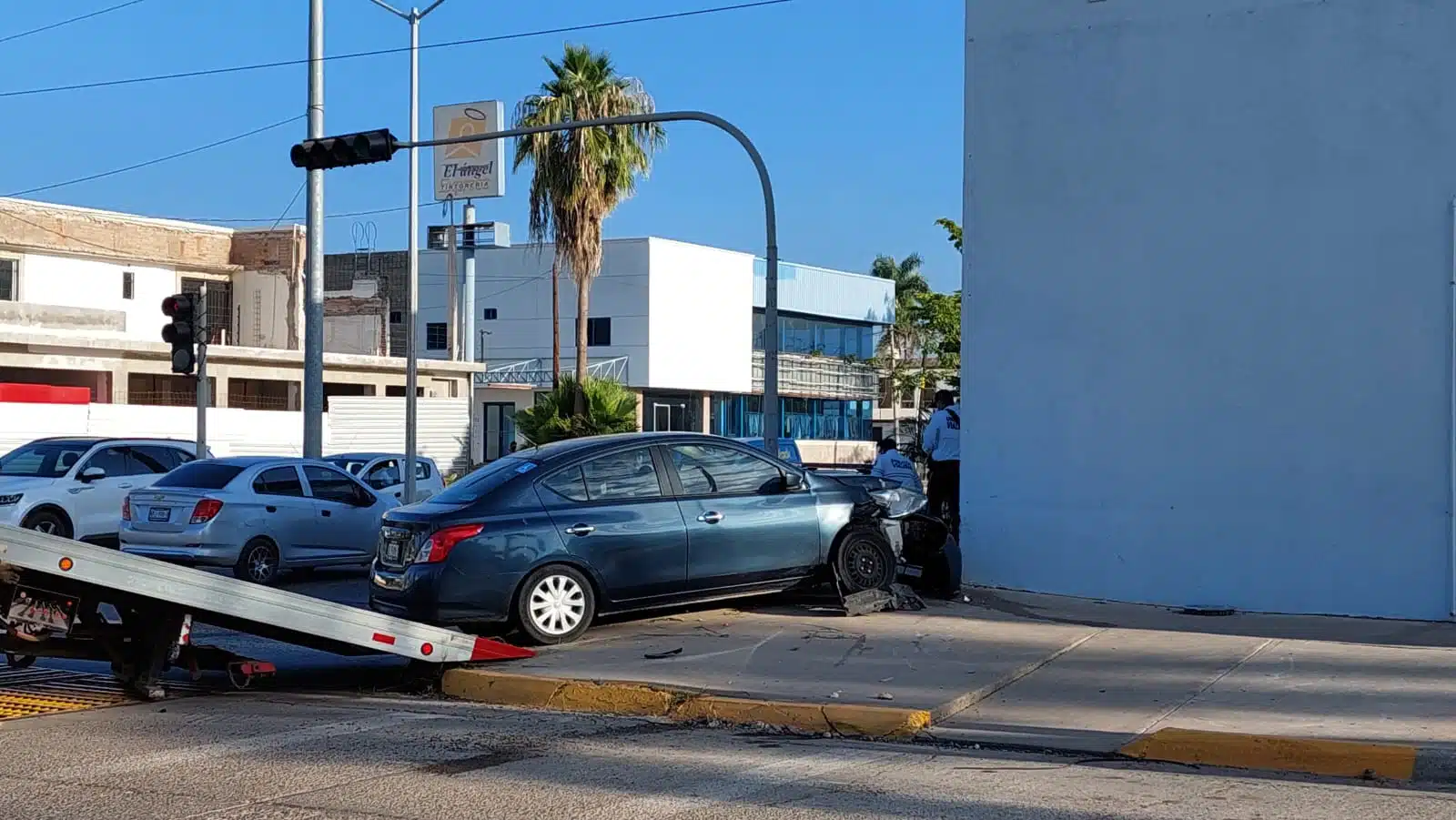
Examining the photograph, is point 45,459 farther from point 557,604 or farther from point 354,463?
point 557,604

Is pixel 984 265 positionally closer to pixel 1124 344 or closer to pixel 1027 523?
pixel 1124 344

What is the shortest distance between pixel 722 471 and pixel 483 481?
1.97 meters

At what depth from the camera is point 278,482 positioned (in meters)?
18.2

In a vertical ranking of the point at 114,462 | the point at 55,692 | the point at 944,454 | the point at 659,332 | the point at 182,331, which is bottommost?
the point at 55,692

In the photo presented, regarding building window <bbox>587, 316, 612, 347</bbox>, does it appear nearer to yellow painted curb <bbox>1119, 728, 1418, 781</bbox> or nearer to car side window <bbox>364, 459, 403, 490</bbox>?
car side window <bbox>364, 459, 403, 490</bbox>

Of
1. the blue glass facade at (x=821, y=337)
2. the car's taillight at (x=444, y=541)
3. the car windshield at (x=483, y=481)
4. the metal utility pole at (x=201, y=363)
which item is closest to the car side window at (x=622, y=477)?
the car windshield at (x=483, y=481)

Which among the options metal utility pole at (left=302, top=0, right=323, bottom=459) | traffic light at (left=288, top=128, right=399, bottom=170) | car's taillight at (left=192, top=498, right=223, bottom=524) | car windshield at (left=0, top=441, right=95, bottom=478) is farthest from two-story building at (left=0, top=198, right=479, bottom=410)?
car's taillight at (left=192, top=498, right=223, bottom=524)

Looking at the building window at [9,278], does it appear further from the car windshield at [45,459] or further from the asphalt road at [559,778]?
the asphalt road at [559,778]

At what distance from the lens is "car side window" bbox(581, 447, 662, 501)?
1170cm

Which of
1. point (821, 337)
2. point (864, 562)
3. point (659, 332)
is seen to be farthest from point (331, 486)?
point (821, 337)

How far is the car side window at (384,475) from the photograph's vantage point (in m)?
25.8

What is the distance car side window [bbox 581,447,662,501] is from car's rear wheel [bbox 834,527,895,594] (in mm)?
1742

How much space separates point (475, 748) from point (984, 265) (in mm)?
7746

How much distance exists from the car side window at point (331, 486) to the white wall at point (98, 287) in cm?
2422
